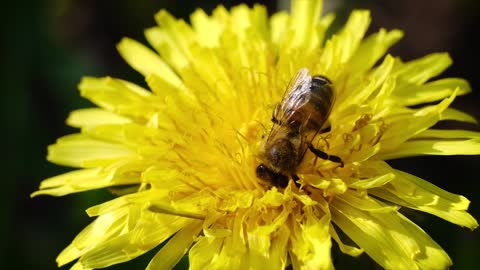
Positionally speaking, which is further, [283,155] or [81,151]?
[81,151]

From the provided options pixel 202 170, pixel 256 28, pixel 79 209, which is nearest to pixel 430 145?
pixel 202 170

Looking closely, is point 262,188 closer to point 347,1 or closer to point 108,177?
point 108,177

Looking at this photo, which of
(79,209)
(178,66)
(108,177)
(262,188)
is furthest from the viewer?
(79,209)

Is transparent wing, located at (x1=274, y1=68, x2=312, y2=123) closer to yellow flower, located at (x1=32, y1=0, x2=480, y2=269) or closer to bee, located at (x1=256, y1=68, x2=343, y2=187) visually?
bee, located at (x1=256, y1=68, x2=343, y2=187)

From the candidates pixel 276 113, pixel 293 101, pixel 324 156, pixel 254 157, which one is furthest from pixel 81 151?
pixel 324 156

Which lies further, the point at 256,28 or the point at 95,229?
the point at 256,28

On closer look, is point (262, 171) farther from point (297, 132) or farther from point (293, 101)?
point (293, 101)
